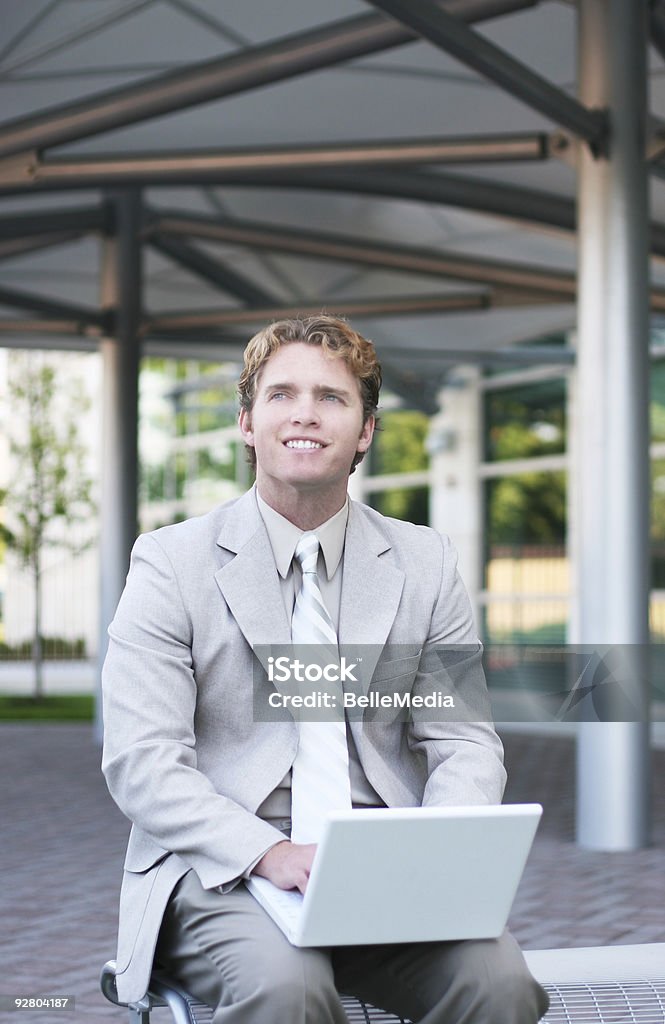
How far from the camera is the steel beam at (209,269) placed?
41.6ft

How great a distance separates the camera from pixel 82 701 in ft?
60.6

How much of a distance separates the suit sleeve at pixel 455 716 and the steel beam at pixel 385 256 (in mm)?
8979

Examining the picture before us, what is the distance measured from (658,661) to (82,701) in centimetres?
1316

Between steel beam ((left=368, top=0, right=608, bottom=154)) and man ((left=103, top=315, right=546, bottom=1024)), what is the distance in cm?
348

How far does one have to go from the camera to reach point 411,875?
2.19m

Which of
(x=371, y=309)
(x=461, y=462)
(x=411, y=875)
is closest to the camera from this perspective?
(x=411, y=875)

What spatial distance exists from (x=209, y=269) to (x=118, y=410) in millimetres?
1889

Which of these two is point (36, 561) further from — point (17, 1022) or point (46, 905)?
point (17, 1022)

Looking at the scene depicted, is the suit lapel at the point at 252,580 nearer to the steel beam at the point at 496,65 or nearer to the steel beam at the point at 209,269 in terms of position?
the steel beam at the point at 496,65

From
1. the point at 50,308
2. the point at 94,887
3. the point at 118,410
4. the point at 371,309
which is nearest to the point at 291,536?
the point at 94,887

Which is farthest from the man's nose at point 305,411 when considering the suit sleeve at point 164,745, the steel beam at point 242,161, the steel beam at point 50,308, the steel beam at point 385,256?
the steel beam at point 50,308

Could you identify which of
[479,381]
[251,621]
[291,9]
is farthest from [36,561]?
[251,621]

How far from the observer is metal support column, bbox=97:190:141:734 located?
12031 mm
